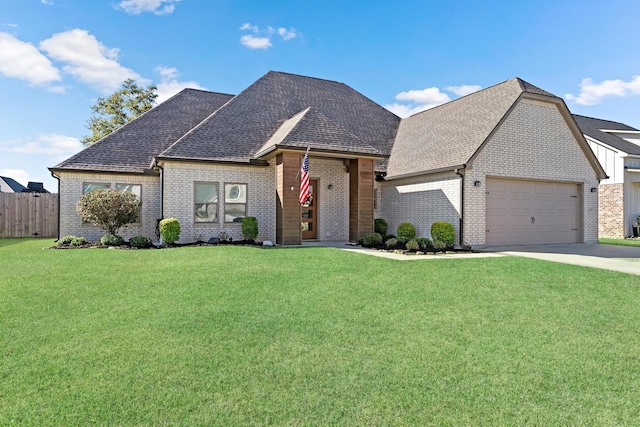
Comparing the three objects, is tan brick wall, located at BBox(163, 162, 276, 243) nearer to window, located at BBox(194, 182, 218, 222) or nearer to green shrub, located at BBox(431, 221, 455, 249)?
window, located at BBox(194, 182, 218, 222)

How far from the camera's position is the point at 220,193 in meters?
14.4

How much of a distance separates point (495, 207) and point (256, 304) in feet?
35.5

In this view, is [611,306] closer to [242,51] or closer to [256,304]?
[256,304]

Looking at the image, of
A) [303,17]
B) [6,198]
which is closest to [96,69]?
[6,198]

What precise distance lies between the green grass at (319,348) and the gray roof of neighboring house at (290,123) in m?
7.11

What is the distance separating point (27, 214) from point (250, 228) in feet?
40.9

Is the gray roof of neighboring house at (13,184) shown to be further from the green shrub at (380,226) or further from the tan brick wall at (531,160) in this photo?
the tan brick wall at (531,160)

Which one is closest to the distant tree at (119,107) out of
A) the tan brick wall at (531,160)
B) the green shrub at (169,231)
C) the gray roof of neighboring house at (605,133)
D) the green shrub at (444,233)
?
the green shrub at (169,231)

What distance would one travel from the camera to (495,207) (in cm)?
1379

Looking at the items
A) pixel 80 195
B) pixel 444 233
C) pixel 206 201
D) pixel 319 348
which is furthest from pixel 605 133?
pixel 80 195

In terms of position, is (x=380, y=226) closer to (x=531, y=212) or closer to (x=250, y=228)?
(x=250, y=228)

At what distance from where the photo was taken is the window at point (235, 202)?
572 inches

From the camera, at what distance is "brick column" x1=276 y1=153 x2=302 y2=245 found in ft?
43.7

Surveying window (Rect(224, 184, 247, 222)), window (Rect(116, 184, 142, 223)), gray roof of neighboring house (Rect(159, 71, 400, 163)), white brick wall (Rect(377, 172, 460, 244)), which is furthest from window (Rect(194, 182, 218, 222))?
white brick wall (Rect(377, 172, 460, 244))
